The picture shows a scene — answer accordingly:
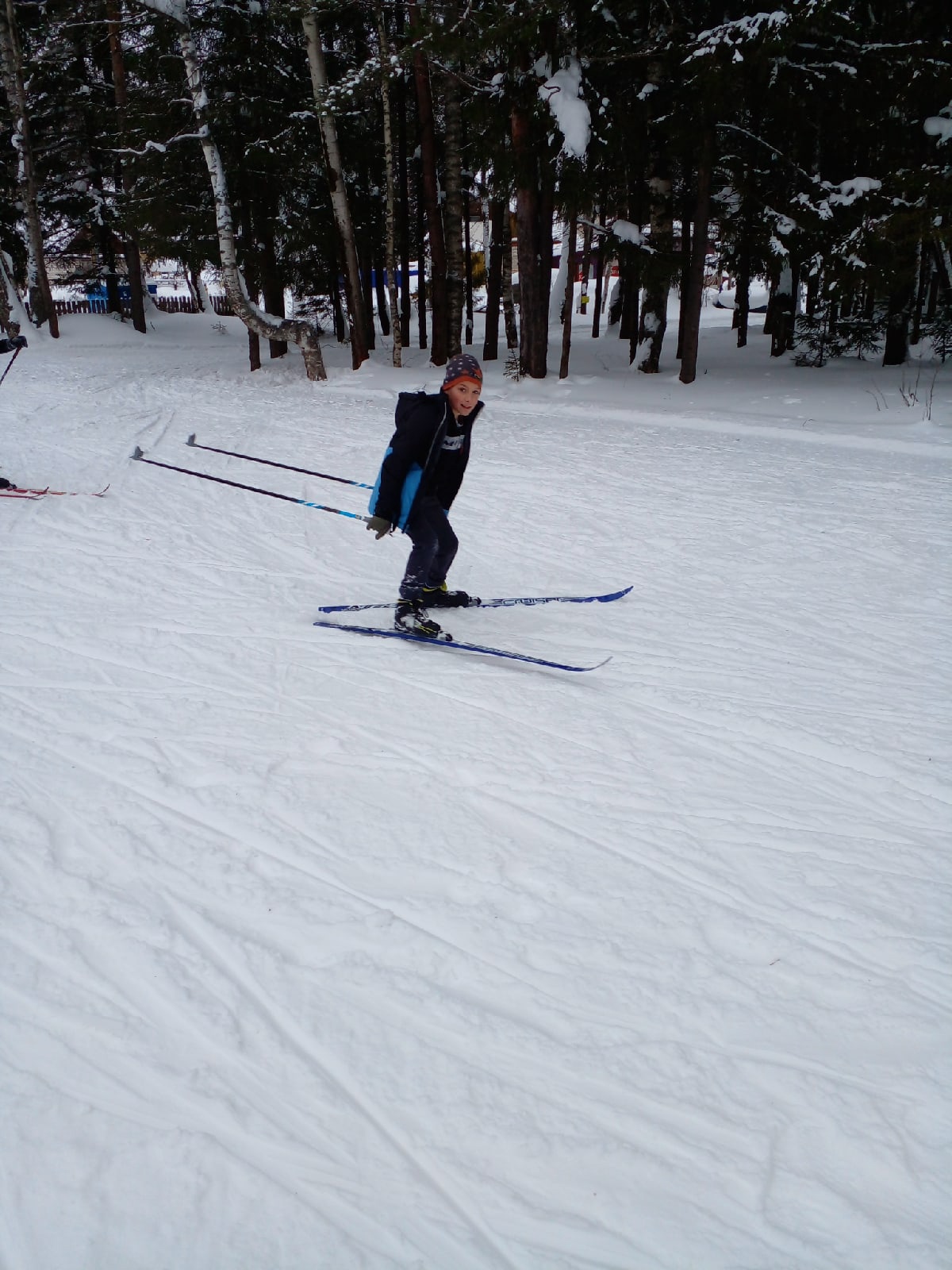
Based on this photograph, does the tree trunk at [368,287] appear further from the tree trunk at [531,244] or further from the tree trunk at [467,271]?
the tree trunk at [531,244]

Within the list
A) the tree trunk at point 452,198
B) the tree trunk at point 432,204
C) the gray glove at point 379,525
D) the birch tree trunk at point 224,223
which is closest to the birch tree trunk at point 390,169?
the tree trunk at point 432,204

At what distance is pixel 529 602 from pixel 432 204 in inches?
514

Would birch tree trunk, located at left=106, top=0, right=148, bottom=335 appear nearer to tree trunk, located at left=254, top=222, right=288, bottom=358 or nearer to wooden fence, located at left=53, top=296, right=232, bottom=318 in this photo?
tree trunk, located at left=254, top=222, right=288, bottom=358

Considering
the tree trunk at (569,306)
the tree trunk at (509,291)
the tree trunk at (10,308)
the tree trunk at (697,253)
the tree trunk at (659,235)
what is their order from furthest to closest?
the tree trunk at (10,308), the tree trunk at (509,291), the tree trunk at (659,235), the tree trunk at (569,306), the tree trunk at (697,253)

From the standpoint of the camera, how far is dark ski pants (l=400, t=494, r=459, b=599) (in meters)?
4.68

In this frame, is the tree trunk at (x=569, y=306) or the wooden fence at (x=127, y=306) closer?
the tree trunk at (x=569, y=306)

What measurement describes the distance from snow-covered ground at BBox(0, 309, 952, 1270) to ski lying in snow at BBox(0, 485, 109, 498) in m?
Answer: 1.64

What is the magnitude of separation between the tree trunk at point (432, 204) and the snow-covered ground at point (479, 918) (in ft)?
38.9

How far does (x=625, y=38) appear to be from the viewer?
12.9m

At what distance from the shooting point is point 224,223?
15594 mm

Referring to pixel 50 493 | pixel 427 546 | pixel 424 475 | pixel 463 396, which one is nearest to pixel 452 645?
pixel 427 546

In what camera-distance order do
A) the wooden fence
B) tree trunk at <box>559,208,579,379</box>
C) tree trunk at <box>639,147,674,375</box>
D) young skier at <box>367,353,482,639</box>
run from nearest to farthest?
1. young skier at <box>367,353,482,639</box>
2. tree trunk at <box>559,208,579,379</box>
3. tree trunk at <box>639,147,674,375</box>
4. the wooden fence

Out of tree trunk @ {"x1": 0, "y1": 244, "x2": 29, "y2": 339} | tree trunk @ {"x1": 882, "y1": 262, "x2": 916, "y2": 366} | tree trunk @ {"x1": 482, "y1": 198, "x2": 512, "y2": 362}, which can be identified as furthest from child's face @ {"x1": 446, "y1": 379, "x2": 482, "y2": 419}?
tree trunk @ {"x1": 0, "y1": 244, "x2": 29, "y2": 339}

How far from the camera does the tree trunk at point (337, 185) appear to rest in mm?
14430
